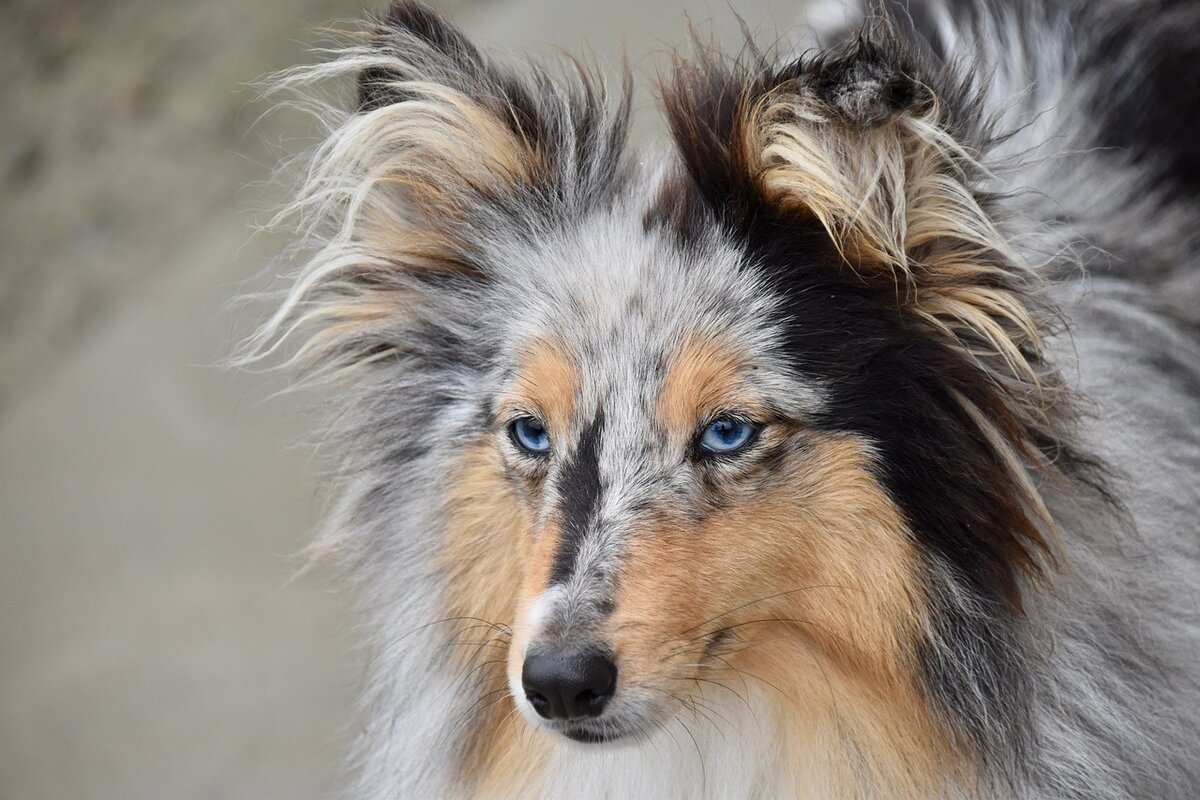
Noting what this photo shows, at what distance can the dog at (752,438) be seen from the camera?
8.70 ft

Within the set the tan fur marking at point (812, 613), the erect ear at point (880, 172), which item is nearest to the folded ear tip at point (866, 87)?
the erect ear at point (880, 172)

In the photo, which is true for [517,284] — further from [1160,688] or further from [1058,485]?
[1160,688]

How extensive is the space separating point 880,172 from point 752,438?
60cm

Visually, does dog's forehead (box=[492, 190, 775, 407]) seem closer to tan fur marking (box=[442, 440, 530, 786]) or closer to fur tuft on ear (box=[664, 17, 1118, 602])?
fur tuft on ear (box=[664, 17, 1118, 602])

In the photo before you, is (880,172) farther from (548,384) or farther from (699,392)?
(548,384)

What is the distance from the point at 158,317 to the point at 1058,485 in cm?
555

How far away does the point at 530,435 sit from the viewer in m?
2.98

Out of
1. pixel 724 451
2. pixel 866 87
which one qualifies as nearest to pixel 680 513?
pixel 724 451

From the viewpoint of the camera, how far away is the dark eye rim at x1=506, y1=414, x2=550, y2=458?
9.64 ft

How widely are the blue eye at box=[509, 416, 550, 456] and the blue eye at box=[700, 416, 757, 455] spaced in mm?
373

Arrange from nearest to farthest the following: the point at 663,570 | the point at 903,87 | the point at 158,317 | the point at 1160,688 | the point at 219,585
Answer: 1. the point at 903,87
2. the point at 663,570
3. the point at 1160,688
4. the point at 219,585
5. the point at 158,317

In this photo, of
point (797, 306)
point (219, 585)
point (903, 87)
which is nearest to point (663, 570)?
point (797, 306)

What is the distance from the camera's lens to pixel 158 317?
7.22 metres

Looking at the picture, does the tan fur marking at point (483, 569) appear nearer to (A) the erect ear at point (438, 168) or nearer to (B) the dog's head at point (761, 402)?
(B) the dog's head at point (761, 402)
